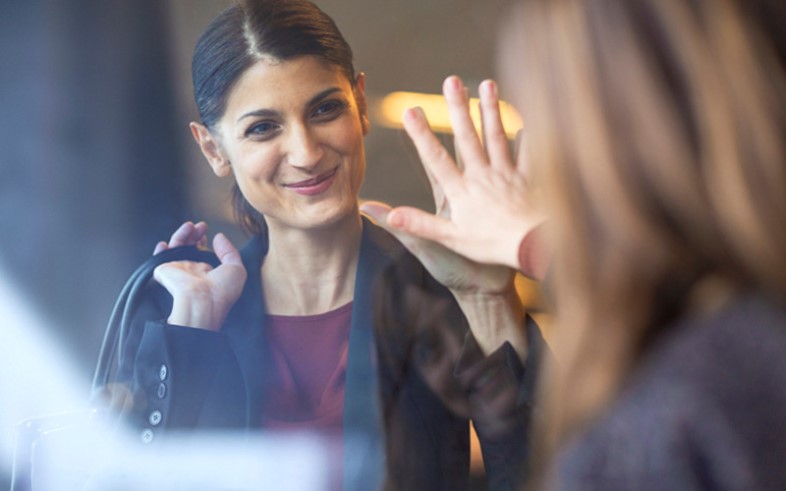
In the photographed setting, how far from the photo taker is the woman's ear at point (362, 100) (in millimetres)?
1519

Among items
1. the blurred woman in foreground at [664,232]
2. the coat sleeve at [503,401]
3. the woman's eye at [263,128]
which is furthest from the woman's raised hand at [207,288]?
the blurred woman in foreground at [664,232]

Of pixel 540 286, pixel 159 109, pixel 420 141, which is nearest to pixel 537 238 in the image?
pixel 540 286

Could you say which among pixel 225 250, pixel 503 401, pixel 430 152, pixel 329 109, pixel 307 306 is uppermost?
pixel 329 109

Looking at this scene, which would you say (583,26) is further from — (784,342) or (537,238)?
(537,238)

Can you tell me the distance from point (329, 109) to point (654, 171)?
743 mm

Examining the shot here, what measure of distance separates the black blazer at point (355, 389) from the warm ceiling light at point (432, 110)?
0.63ft

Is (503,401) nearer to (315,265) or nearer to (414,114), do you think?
(315,265)

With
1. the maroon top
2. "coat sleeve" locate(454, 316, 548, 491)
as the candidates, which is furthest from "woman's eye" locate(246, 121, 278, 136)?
"coat sleeve" locate(454, 316, 548, 491)

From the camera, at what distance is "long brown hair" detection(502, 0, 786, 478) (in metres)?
0.87

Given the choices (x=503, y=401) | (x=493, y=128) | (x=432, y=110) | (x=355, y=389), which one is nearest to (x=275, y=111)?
(x=432, y=110)

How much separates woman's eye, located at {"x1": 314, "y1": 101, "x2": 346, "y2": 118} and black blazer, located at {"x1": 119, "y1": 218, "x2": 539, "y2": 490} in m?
0.20

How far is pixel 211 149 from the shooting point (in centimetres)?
156

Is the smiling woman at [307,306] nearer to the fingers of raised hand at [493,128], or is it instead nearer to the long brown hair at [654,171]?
the fingers of raised hand at [493,128]

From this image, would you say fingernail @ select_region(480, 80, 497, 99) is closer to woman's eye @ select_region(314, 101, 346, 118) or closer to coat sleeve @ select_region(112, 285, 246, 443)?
woman's eye @ select_region(314, 101, 346, 118)
